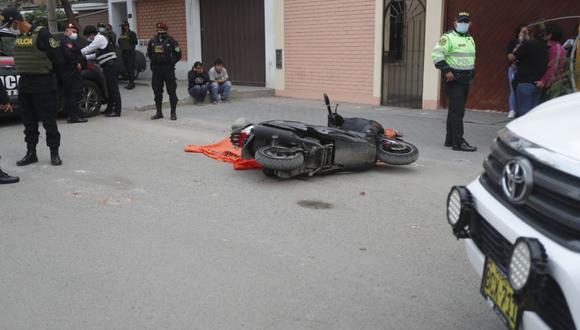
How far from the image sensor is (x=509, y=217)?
2.49 m

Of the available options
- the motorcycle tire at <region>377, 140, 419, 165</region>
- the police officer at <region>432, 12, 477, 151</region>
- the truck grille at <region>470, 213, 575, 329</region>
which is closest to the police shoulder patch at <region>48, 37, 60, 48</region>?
the motorcycle tire at <region>377, 140, 419, 165</region>

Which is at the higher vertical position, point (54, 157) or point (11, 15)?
point (11, 15)

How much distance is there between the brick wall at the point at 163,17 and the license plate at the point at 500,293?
17.5 meters

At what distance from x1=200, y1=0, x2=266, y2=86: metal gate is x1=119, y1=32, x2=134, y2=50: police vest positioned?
7.95ft

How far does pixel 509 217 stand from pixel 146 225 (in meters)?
3.43

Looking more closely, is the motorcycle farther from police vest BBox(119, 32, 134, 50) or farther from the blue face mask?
police vest BBox(119, 32, 134, 50)

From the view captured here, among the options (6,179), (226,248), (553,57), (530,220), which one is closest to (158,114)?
(6,179)

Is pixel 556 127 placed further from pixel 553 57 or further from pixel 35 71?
pixel 553 57

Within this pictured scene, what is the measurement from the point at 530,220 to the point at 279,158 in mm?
3872

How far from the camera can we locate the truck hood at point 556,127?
231cm

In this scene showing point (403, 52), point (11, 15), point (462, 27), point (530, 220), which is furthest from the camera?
point (403, 52)

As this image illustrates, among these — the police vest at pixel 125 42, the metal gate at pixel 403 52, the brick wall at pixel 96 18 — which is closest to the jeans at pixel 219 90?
the metal gate at pixel 403 52

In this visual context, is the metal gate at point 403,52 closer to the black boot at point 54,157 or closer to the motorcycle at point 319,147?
the motorcycle at point 319,147

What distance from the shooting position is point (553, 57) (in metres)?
9.27
